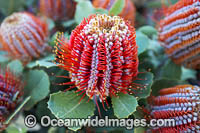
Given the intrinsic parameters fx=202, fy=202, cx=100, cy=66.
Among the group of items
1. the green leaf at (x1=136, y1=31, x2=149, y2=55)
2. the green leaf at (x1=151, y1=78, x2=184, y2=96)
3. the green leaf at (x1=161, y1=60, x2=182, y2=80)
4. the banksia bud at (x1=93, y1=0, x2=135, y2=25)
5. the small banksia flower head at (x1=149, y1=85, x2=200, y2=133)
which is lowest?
the small banksia flower head at (x1=149, y1=85, x2=200, y2=133)

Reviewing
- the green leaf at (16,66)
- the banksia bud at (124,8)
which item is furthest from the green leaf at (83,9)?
the green leaf at (16,66)

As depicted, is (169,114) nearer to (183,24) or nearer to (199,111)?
(199,111)

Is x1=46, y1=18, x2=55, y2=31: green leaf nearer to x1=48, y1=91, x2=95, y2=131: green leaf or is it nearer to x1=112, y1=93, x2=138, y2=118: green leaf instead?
x1=48, y1=91, x2=95, y2=131: green leaf

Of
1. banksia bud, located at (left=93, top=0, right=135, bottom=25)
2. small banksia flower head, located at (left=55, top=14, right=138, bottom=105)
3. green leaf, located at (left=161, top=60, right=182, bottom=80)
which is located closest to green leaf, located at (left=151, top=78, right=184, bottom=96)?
green leaf, located at (left=161, top=60, right=182, bottom=80)

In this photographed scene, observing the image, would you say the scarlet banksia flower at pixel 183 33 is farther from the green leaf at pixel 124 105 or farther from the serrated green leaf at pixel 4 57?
the serrated green leaf at pixel 4 57

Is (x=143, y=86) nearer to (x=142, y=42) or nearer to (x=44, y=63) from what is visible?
(x=142, y=42)

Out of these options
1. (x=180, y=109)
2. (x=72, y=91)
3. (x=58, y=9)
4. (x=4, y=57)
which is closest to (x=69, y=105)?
(x=72, y=91)
